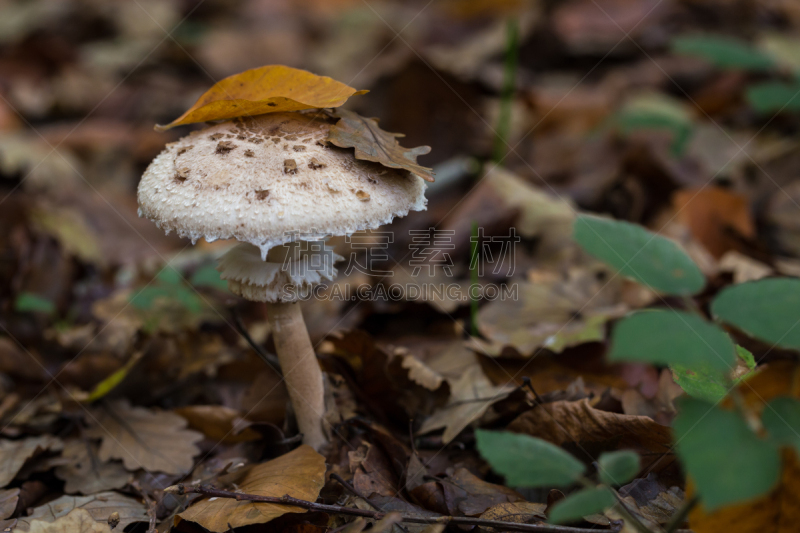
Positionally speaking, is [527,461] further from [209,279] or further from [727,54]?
[727,54]

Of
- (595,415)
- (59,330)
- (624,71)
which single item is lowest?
(59,330)

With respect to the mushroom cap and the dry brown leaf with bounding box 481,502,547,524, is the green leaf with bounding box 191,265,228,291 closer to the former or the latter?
the mushroom cap

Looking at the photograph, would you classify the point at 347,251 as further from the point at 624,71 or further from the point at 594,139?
the point at 624,71

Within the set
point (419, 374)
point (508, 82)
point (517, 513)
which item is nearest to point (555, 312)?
point (419, 374)

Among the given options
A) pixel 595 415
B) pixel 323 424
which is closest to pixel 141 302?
pixel 323 424

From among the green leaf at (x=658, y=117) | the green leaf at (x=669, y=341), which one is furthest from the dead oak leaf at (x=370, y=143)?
the green leaf at (x=658, y=117)

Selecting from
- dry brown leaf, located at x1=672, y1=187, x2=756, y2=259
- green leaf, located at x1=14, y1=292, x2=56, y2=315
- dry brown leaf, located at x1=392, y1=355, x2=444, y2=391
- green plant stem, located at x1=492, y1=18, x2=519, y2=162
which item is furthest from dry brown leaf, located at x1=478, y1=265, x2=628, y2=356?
green leaf, located at x1=14, y1=292, x2=56, y2=315
